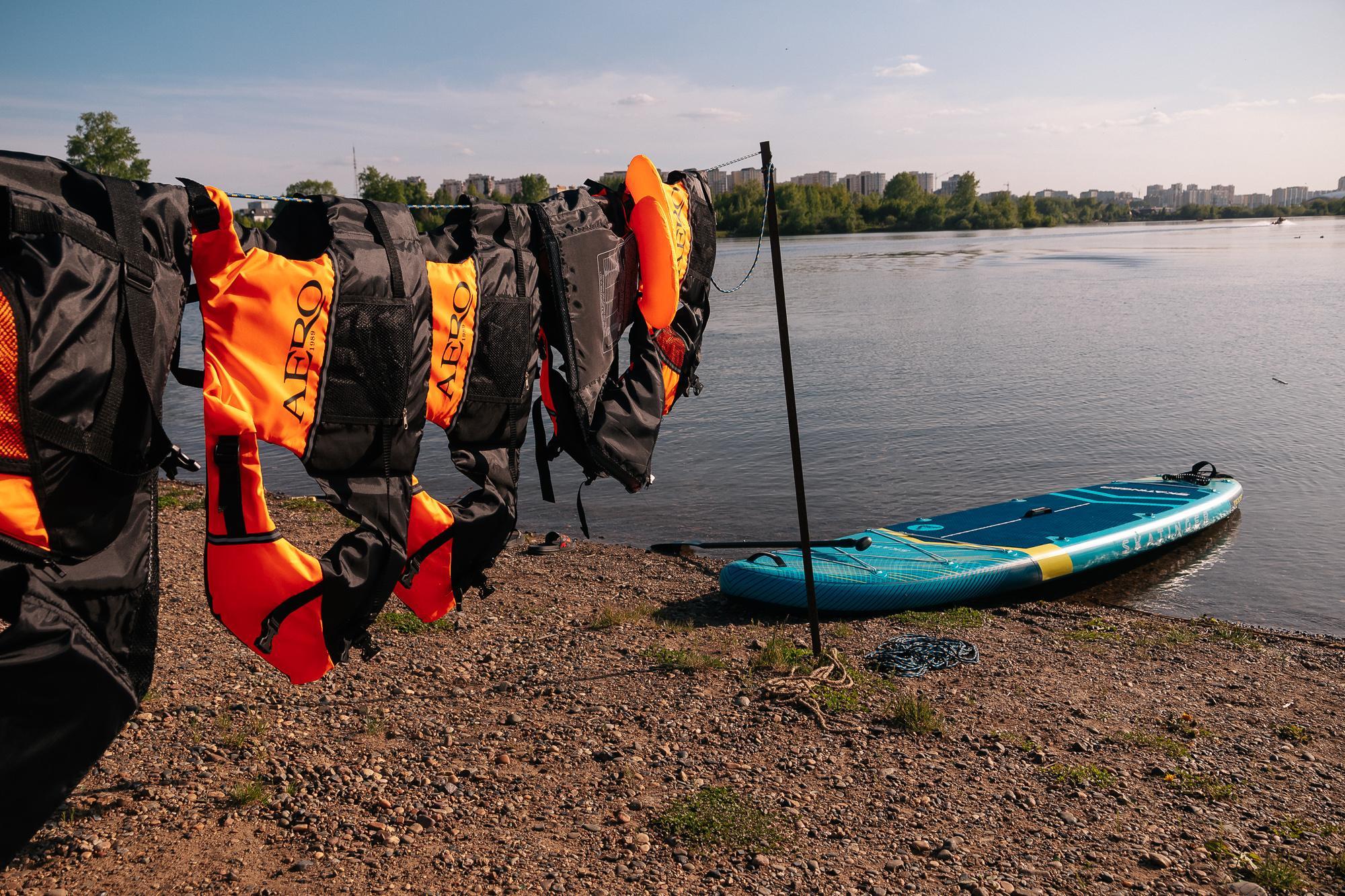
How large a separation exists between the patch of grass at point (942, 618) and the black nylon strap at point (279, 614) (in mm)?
5010

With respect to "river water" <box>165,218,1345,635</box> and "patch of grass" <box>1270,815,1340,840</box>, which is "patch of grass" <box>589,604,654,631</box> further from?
"patch of grass" <box>1270,815,1340,840</box>

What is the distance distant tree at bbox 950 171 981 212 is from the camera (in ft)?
380

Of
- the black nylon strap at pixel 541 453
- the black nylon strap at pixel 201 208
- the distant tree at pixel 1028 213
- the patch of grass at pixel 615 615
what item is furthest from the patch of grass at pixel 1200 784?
the distant tree at pixel 1028 213

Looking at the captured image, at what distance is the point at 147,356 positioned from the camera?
2584 mm

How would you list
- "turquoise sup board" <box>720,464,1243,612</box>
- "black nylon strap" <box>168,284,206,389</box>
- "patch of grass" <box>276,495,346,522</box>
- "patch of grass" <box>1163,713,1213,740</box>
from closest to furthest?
"black nylon strap" <box>168,284,206,389</box> → "patch of grass" <box>1163,713,1213,740</box> → "turquoise sup board" <box>720,464,1243,612</box> → "patch of grass" <box>276,495,346,522</box>

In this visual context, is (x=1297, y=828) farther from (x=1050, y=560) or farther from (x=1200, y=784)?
(x=1050, y=560)

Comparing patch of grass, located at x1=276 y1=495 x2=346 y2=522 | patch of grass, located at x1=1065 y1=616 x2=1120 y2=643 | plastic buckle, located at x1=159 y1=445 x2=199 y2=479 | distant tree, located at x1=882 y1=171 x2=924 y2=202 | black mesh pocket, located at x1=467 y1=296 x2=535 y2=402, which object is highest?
distant tree, located at x1=882 y1=171 x2=924 y2=202

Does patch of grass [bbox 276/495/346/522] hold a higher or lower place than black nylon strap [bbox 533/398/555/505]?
lower

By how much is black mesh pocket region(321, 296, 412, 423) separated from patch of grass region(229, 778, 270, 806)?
1931mm

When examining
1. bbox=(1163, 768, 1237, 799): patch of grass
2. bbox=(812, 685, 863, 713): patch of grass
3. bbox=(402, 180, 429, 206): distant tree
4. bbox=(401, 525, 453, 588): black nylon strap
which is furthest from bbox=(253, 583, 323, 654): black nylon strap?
bbox=(402, 180, 429, 206): distant tree

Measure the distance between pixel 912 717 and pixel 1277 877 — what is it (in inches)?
66.6

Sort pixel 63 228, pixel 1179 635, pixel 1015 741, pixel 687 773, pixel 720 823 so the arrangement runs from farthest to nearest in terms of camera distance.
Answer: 1. pixel 1179 635
2. pixel 1015 741
3. pixel 687 773
4. pixel 720 823
5. pixel 63 228

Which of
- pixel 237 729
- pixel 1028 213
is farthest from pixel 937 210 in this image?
pixel 237 729

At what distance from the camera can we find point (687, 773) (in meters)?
4.55
